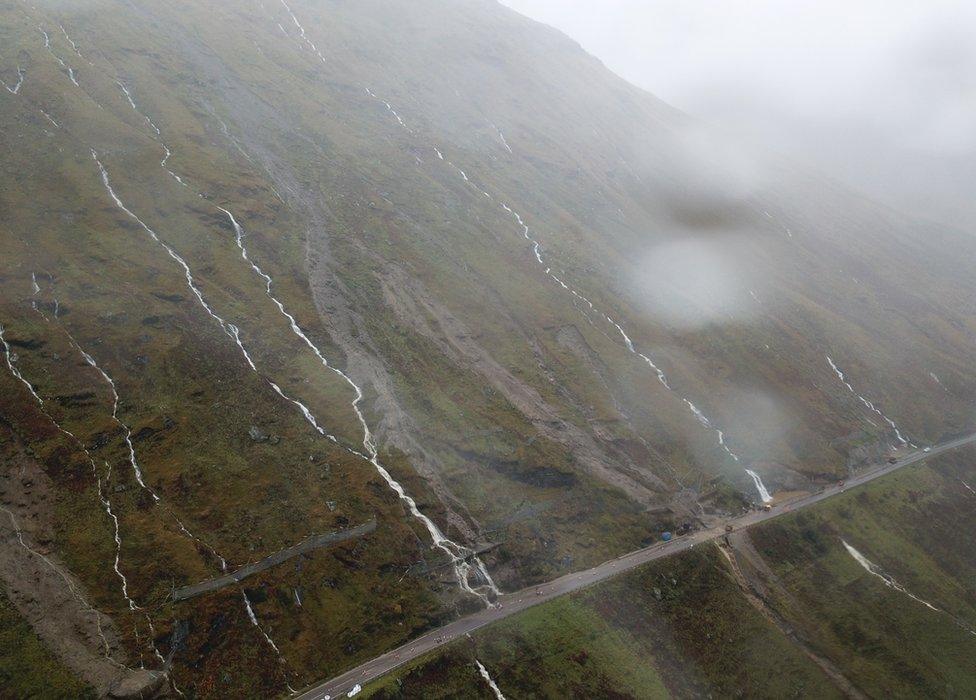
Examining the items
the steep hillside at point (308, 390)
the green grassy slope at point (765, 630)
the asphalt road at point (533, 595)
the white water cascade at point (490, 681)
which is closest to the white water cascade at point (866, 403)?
the steep hillside at point (308, 390)

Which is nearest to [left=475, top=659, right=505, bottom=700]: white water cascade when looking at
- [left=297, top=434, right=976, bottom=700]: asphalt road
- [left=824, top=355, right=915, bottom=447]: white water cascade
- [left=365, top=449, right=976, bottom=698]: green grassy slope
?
[left=365, top=449, right=976, bottom=698]: green grassy slope

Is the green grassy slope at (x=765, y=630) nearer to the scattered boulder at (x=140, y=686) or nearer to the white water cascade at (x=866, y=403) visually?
the scattered boulder at (x=140, y=686)

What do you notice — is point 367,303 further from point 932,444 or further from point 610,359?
point 932,444

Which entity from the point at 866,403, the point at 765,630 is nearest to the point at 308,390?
the point at 765,630

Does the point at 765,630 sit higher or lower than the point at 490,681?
lower

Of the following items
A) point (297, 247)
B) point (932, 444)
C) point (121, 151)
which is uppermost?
point (121, 151)

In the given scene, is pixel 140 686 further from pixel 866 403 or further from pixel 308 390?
pixel 866 403

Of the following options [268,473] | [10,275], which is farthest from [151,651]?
[10,275]
